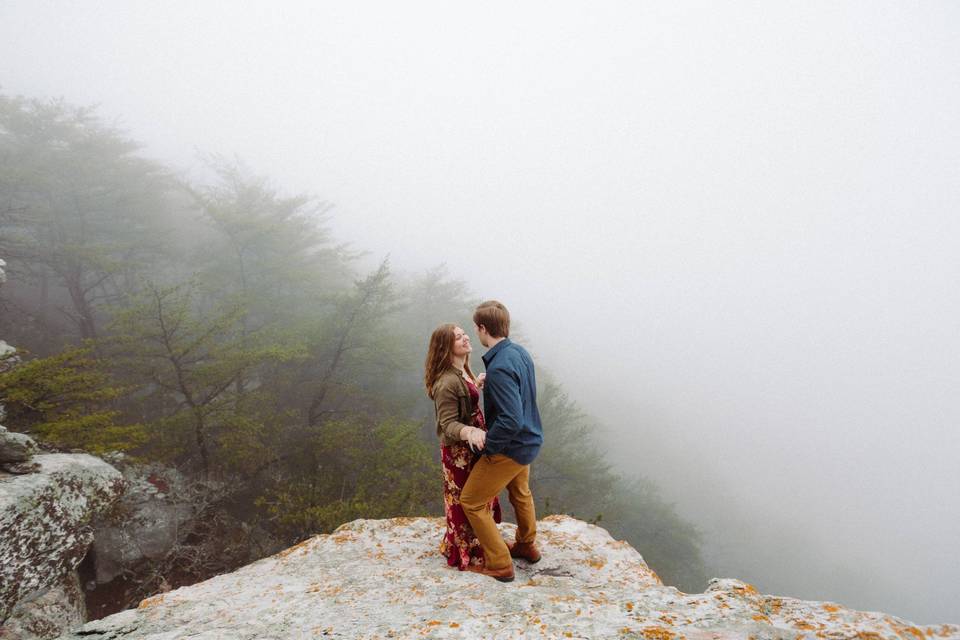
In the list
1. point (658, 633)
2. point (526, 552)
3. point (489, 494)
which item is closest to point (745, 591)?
point (658, 633)

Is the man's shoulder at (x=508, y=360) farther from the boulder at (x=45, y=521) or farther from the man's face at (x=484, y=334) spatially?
the boulder at (x=45, y=521)

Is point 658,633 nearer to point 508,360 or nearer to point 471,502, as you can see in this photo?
point 471,502

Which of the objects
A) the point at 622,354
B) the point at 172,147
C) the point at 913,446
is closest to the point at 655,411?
the point at 622,354

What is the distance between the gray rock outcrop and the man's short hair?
1.84 metres

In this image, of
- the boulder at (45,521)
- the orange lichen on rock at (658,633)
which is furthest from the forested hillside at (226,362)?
the orange lichen on rock at (658,633)

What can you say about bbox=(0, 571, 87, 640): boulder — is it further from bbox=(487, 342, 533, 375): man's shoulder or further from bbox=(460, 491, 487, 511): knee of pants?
bbox=(487, 342, 533, 375): man's shoulder

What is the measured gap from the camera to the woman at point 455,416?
2.99m

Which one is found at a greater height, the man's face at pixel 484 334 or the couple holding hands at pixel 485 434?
the man's face at pixel 484 334

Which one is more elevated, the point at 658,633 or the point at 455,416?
the point at 455,416

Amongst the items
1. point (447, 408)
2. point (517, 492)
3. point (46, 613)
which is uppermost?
point (447, 408)

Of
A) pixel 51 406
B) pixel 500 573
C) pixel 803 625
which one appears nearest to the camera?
pixel 803 625

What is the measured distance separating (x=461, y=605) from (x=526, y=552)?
103cm

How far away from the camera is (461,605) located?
8.70 feet

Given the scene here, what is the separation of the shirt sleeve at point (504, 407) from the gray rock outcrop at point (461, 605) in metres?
1.06
